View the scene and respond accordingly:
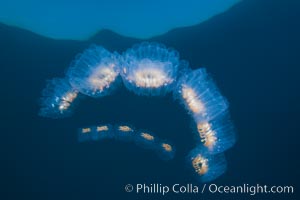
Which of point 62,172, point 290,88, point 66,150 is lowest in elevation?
point 62,172

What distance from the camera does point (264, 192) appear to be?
12.7 meters

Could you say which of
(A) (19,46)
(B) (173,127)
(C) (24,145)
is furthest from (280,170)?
(A) (19,46)

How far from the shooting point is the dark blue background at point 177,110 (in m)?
12.6

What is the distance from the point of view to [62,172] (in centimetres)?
1304

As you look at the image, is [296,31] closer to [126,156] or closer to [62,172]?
[126,156]

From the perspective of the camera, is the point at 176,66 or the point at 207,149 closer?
the point at 176,66

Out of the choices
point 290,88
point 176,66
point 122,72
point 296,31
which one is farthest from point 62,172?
point 296,31

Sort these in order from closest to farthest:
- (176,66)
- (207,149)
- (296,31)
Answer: (176,66) → (207,149) → (296,31)

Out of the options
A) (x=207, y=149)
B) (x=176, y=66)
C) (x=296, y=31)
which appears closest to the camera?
(x=176, y=66)

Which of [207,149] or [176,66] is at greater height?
[176,66]

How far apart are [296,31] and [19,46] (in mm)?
11484

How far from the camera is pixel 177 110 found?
12641 millimetres

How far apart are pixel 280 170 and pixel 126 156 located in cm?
650

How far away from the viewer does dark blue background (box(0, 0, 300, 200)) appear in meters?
12.6
